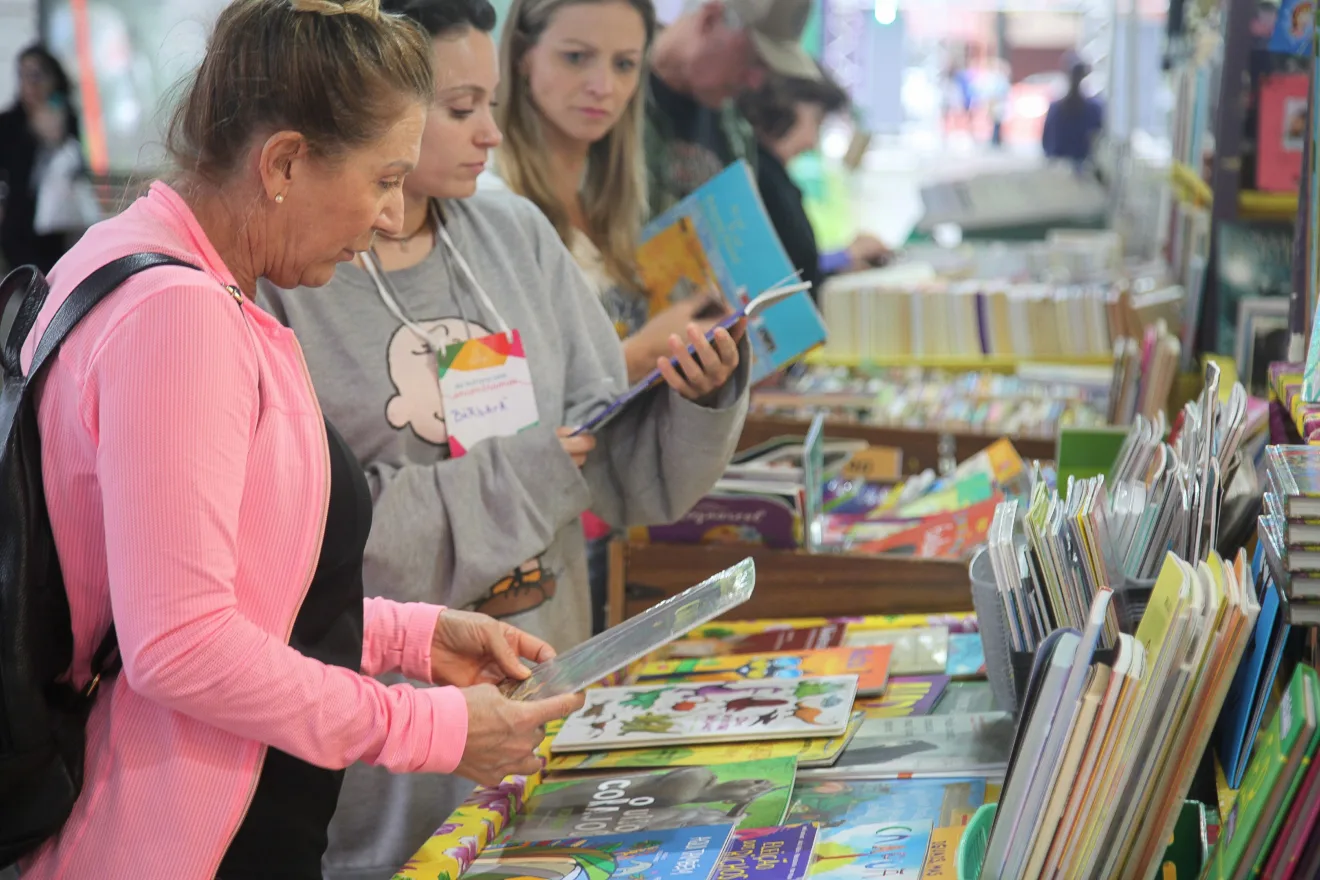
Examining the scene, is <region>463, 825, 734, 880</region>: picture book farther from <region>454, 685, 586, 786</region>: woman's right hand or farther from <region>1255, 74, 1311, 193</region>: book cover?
<region>1255, 74, 1311, 193</region>: book cover

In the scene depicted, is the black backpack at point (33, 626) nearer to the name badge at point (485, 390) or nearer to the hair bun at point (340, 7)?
the hair bun at point (340, 7)

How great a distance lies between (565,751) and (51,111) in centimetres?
716

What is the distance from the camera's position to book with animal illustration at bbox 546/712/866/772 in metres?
1.71

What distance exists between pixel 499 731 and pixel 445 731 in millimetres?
71

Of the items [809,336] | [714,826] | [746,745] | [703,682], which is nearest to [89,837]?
[714,826]

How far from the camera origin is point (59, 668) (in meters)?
1.28

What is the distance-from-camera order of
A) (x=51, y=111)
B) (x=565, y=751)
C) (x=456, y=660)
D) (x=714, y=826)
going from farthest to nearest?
(x=51, y=111) < (x=565, y=751) < (x=456, y=660) < (x=714, y=826)

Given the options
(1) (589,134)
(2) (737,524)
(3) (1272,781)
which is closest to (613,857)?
(3) (1272,781)

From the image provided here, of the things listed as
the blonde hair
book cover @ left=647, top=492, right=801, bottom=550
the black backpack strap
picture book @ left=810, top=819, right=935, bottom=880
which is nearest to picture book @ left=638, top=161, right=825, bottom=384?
the blonde hair

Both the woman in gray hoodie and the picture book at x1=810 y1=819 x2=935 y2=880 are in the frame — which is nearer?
the picture book at x1=810 y1=819 x2=935 y2=880

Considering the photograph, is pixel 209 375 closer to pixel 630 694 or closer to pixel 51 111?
pixel 630 694

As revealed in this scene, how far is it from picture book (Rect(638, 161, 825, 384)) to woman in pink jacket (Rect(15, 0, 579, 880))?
137 cm

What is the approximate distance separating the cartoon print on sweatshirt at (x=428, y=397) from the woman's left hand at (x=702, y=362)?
0.93 feet

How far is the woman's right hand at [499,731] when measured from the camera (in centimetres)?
139
